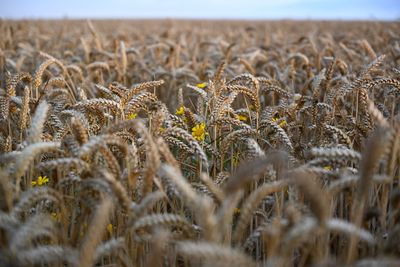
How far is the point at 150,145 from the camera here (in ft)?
5.00

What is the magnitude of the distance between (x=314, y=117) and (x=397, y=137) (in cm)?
108

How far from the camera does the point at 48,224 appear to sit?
A: 1343 millimetres

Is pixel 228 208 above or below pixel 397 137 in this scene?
below

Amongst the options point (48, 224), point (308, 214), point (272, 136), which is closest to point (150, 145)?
point (48, 224)

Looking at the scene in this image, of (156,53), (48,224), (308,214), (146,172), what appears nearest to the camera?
(48,224)

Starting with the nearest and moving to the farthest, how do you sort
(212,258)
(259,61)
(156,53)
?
1. (212,258)
2. (259,61)
3. (156,53)

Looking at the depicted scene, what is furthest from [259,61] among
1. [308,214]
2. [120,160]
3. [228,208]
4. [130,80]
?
[228,208]

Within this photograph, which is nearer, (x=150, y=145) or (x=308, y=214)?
(x=150, y=145)

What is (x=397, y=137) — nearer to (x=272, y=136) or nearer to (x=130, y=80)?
(x=272, y=136)

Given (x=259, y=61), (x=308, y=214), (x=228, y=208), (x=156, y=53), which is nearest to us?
(x=228, y=208)

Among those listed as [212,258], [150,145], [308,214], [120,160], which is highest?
[150,145]

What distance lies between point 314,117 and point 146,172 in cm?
137

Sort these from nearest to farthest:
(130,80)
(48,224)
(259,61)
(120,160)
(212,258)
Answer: (212,258) < (48,224) < (120,160) < (130,80) < (259,61)

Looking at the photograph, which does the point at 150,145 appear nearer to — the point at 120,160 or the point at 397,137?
the point at 397,137
